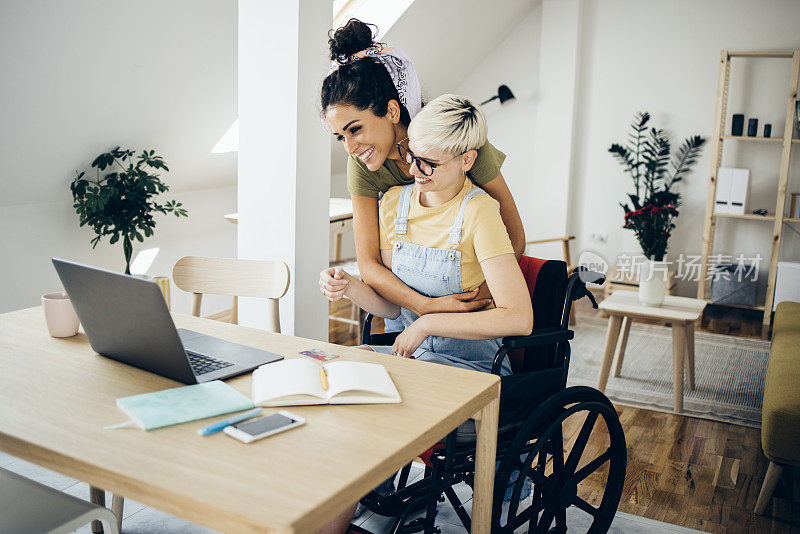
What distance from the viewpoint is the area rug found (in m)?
3.23

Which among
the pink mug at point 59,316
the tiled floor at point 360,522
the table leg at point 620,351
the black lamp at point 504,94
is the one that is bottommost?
the tiled floor at point 360,522

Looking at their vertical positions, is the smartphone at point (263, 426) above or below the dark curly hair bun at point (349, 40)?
below

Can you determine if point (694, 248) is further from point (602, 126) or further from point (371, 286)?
Answer: point (371, 286)

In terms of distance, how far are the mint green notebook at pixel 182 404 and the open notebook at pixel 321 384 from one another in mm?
47

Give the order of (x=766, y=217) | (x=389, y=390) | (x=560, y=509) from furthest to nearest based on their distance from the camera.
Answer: (x=766, y=217) → (x=560, y=509) → (x=389, y=390)

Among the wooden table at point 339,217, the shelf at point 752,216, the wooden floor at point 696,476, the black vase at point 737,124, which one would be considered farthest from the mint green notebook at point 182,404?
the black vase at point 737,124

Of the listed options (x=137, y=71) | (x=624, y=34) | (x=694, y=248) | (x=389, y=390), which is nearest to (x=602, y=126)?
(x=624, y=34)

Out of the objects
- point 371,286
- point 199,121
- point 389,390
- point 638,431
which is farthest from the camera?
point 199,121

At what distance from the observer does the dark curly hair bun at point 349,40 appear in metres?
1.78

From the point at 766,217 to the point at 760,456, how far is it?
2.66 m

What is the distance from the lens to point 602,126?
5.68m

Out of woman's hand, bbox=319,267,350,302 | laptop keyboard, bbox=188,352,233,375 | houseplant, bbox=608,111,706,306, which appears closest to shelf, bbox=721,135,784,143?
houseplant, bbox=608,111,706,306

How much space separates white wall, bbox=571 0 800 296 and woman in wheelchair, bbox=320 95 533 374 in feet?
13.6

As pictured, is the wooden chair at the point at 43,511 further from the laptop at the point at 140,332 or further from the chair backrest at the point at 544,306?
the chair backrest at the point at 544,306
